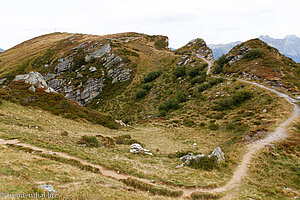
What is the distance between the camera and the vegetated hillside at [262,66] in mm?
37781

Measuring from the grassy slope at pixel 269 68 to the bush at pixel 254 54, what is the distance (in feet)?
3.38

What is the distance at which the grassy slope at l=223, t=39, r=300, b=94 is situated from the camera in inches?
1508

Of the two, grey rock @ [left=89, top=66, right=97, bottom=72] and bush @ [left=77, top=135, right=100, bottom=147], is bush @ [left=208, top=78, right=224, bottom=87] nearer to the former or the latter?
bush @ [left=77, top=135, right=100, bottom=147]

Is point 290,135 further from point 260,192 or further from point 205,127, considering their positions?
point 205,127

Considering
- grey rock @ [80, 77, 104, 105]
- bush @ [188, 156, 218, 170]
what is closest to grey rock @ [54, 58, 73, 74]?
grey rock @ [80, 77, 104, 105]

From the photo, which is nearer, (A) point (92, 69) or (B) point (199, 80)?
(B) point (199, 80)

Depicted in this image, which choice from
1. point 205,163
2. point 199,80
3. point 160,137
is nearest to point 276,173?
point 205,163

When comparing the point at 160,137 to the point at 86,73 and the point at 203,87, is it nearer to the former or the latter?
the point at 203,87

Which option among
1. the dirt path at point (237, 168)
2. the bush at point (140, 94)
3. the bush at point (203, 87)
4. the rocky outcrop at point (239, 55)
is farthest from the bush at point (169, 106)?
the dirt path at point (237, 168)

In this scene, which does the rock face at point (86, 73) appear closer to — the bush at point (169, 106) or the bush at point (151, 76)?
the bush at point (151, 76)

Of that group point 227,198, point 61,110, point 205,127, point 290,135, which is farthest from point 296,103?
point 61,110

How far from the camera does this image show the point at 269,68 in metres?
45.3

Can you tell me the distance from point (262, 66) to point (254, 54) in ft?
25.0

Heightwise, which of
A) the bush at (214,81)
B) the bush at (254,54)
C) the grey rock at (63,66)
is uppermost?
the grey rock at (63,66)
